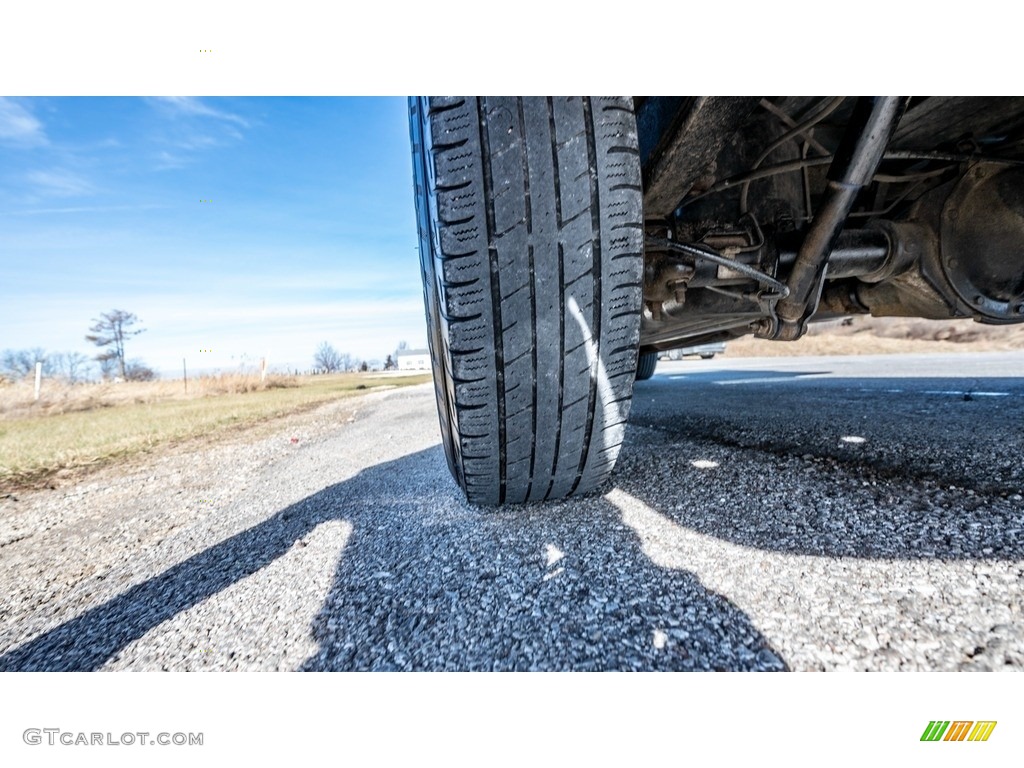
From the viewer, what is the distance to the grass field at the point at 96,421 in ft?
8.36

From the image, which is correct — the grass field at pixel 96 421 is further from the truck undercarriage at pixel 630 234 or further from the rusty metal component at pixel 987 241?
the rusty metal component at pixel 987 241

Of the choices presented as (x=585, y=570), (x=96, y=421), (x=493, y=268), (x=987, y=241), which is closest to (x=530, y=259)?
(x=493, y=268)

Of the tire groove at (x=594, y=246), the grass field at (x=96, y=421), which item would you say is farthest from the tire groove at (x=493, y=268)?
the grass field at (x=96, y=421)

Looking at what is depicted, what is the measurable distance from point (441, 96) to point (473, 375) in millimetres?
474

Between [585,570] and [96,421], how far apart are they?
5.00 meters
